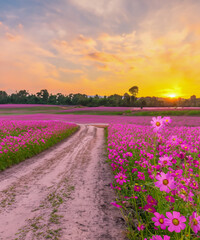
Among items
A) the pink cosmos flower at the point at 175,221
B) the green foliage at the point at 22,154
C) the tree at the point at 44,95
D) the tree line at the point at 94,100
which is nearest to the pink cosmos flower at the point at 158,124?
the pink cosmos flower at the point at 175,221

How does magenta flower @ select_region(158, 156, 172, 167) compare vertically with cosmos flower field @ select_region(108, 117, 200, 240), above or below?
above

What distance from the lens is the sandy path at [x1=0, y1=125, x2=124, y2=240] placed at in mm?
3283

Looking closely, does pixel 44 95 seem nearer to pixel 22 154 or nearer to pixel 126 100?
pixel 126 100

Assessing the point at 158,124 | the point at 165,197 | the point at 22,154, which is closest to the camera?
the point at 165,197

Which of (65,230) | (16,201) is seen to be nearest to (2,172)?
(16,201)

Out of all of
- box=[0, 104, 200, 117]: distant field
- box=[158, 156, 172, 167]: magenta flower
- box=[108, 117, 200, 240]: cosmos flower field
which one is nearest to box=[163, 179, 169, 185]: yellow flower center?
box=[108, 117, 200, 240]: cosmos flower field

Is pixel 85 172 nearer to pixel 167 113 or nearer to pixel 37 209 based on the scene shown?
pixel 37 209

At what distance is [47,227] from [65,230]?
1.25 feet

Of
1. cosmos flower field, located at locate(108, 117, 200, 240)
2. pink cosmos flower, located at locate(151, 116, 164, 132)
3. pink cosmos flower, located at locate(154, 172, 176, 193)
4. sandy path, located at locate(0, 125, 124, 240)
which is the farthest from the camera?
sandy path, located at locate(0, 125, 124, 240)

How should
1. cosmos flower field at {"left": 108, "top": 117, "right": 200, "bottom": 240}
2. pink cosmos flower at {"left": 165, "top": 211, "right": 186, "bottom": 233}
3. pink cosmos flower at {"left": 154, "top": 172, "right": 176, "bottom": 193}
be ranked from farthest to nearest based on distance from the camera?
pink cosmos flower at {"left": 154, "top": 172, "right": 176, "bottom": 193} < cosmos flower field at {"left": 108, "top": 117, "right": 200, "bottom": 240} < pink cosmos flower at {"left": 165, "top": 211, "right": 186, "bottom": 233}

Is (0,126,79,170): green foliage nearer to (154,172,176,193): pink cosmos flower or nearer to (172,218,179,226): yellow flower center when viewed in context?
(154,172,176,193): pink cosmos flower

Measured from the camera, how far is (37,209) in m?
4.11

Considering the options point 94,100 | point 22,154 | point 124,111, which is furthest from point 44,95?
point 22,154

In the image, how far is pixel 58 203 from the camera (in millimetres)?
4348
